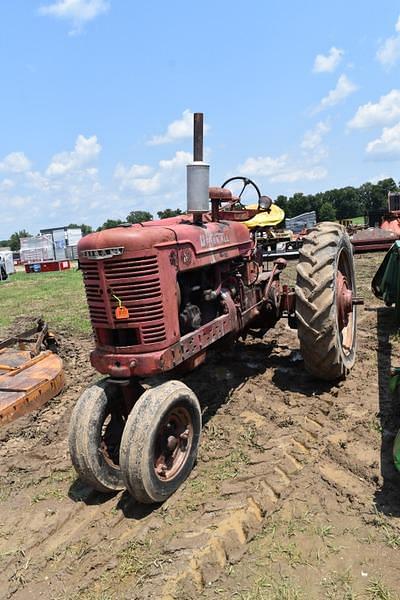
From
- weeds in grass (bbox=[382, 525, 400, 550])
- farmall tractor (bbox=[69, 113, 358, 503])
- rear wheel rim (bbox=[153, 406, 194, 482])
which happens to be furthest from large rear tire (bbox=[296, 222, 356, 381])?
weeds in grass (bbox=[382, 525, 400, 550])

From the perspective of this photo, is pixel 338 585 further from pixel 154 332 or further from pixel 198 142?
pixel 198 142

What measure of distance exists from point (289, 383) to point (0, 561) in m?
2.97

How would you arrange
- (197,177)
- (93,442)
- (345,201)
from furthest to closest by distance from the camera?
(345,201), (197,177), (93,442)

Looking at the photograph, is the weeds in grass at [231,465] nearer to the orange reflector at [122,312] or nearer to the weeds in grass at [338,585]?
the weeds in grass at [338,585]

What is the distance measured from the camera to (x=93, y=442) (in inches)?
130

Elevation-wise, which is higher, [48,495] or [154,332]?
[154,332]

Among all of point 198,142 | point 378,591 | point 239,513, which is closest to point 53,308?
point 198,142

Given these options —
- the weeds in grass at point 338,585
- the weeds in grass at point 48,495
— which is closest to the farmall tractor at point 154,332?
the weeds in grass at point 48,495

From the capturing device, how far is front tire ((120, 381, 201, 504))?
9.94ft

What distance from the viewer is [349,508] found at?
2.99 metres

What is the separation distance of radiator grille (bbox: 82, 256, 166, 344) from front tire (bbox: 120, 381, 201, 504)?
1.31 feet

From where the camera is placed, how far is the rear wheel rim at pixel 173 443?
3295 millimetres

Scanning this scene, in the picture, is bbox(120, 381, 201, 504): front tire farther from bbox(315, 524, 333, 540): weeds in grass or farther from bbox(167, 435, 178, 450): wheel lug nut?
bbox(315, 524, 333, 540): weeds in grass

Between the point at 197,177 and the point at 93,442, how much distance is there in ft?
6.92
